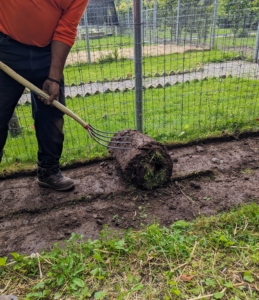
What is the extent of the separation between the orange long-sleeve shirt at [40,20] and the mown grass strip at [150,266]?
1648 mm

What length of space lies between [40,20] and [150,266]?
6.72ft

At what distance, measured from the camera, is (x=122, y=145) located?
11.0 feet

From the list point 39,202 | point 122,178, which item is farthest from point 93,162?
point 39,202

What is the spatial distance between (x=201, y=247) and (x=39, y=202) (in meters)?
1.67

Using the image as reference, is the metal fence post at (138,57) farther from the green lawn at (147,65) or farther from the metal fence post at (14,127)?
the metal fence post at (14,127)

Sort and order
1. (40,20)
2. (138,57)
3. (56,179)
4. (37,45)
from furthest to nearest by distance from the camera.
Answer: (138,57) < (56,179) < (37,45) < (40,20)

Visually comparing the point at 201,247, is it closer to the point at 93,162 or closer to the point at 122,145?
the point at 122,145

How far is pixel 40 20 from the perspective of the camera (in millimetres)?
2420

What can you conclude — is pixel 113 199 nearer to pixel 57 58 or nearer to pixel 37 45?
pixel 57 58

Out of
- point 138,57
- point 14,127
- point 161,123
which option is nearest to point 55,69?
point 138,57

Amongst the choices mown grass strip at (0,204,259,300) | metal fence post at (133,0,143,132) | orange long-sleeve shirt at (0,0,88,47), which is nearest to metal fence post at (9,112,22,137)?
metal fence post at (133,0,143,132)

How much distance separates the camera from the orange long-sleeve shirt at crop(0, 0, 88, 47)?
7.62ft

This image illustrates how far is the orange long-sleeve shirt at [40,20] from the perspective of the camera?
2.32m

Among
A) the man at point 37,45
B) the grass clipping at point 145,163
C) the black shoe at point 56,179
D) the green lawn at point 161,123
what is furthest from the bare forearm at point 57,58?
the green lawn at point 161,123
